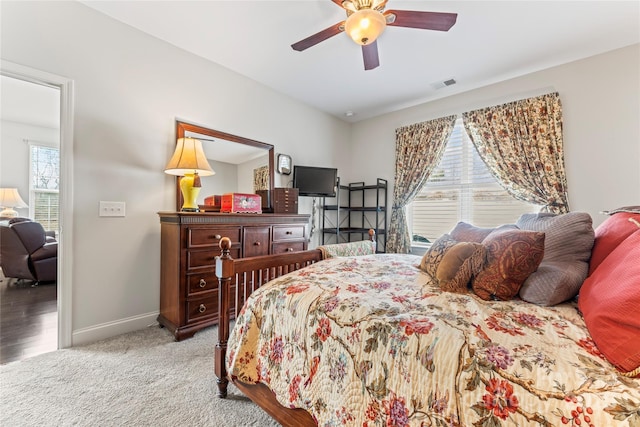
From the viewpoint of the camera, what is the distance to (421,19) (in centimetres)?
172

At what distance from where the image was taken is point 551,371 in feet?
2.21

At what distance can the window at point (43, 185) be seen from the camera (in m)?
4.65

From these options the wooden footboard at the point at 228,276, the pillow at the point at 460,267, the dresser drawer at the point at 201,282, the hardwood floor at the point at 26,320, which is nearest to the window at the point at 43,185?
the hardwood floor at the point at 26,320

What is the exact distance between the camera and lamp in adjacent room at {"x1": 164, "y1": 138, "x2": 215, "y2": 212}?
93.6 inches

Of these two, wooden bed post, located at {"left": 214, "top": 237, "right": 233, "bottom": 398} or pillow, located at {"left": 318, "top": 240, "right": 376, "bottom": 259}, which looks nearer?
wooden bed post, located at {"left": 214, "top": 237, "right": 233, "bottom": 398}

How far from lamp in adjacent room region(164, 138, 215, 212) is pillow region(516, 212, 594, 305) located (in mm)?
2470

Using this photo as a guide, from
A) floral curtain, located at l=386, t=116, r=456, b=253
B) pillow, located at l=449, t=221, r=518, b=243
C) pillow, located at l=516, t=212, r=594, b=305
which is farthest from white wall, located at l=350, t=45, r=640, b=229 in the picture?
pillow, located at l=516, t=212, r=594, b=305

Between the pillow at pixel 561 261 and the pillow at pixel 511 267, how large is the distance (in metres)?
0.05

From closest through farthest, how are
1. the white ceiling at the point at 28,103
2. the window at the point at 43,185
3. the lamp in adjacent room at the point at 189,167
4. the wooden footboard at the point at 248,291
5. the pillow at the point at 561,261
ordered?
the pillow at the point at 561,261
the wooden footboard at the point at 248,291
the lamp in adjacent room at the point at 189,167
the white ceiling at the point at 28,103
the window at the point at 43,185

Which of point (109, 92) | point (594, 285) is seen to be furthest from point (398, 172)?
point (109, 92)

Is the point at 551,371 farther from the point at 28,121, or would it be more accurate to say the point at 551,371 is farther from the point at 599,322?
the point at 28,121

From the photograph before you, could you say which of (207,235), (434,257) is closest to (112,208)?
(207,235)

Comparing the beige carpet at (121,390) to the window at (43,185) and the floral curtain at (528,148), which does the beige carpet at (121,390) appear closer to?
the floral curtain at (528,148)

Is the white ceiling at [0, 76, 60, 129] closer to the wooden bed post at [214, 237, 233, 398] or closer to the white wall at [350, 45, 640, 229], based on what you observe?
the wooden bed post at [214, 237, 233, 398]
